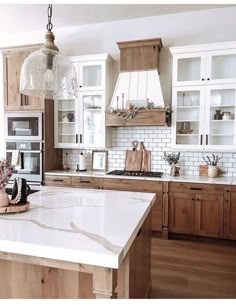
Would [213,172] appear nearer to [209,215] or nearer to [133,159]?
[209,215]

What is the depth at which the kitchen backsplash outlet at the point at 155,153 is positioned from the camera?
3836mm

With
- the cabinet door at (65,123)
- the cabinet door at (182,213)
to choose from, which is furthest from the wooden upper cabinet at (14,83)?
the cabinet door at (182,213)

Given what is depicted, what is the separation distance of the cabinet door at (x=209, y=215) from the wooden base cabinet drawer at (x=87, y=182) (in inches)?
56.0

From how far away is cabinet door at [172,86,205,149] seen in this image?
3725 mm

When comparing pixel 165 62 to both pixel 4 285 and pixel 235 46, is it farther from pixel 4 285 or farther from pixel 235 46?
pixel 4 285

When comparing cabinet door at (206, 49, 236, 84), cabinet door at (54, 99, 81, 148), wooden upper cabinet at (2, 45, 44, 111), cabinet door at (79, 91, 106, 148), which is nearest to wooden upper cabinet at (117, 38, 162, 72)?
cabinet door at (79, 91, 106, 148)

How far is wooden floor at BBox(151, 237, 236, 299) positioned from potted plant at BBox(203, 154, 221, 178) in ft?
3.10

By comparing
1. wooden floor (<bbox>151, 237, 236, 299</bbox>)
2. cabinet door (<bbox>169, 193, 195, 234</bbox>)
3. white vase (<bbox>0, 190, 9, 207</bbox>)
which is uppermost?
white vase (<bbox>0, 190, 9, 207</bbox>)

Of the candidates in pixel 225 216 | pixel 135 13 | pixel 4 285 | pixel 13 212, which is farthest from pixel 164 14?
pixel 4 285

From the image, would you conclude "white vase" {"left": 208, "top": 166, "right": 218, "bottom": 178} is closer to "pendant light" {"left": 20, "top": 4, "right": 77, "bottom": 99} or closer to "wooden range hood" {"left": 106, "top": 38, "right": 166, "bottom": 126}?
"wooden range hood" {"left": 106, "top": 38, "right": 166, "bottom": 126}

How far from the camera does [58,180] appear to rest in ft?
13.2

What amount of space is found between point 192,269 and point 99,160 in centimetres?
226

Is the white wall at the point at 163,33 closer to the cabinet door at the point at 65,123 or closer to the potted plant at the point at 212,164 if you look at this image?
the cabinet door at the point at 65,123
